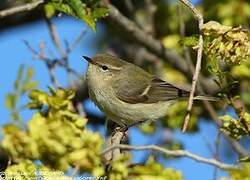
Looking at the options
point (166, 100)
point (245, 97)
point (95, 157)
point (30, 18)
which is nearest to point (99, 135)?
point (95, 157)

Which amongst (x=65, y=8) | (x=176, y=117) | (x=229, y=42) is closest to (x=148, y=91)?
(x=176, y=117)

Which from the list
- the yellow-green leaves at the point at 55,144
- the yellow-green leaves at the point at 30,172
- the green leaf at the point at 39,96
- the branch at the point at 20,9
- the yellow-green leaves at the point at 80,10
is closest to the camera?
the yellow-green leaves at the point at 55,144

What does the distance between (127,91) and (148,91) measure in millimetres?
176

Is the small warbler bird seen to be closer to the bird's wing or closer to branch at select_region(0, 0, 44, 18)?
the bird's wing

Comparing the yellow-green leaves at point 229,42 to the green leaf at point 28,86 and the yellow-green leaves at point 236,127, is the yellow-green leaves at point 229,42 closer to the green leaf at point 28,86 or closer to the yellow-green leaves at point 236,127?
the yellow-green leaves at point 236,127

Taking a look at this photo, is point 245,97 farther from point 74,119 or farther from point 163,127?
point 74,119

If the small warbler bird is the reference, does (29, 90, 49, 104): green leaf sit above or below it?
above

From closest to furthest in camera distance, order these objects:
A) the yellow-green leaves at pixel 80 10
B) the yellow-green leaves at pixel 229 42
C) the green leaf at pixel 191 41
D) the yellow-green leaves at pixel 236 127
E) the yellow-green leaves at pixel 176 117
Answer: the yellow-green leaves at pixel 229 42, the yellow-green leaves at pixel 236 127, the green leaf at pixel 191 41, the yellow-green leaves at pixel 80 10, the yellow-green leaves at pixel 176 117

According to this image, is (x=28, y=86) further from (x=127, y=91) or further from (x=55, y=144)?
(x=127, y=91)

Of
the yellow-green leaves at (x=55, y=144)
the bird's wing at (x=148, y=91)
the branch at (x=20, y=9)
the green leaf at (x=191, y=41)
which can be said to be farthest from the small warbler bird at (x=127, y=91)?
the yellow-green leaves at (x=55, y=144)

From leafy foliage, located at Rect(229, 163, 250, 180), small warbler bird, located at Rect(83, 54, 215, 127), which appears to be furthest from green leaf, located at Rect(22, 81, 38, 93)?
small warbler bird, located at Rect(83, 54, 215, 127)

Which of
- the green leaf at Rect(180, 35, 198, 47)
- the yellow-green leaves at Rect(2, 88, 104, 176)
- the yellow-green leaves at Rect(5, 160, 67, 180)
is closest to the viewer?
the yellow-green leaves at Rect(2, 88, 104, 176)

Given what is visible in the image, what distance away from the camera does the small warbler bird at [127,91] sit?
15.2ft

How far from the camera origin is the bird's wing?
192 inches
